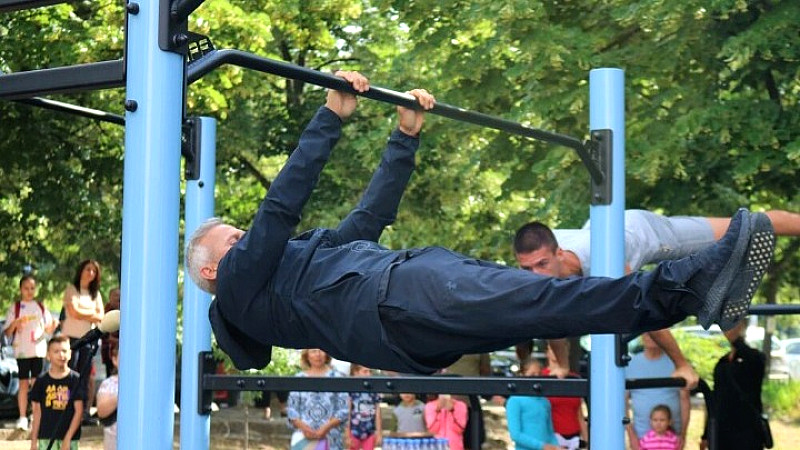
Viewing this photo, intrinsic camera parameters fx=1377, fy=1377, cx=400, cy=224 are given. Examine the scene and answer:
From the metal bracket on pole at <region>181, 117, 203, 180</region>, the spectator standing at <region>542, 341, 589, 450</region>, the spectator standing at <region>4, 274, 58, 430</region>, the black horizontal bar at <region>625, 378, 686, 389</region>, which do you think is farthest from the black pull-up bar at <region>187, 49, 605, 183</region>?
the spectator standing at <region>4, 274, 58, 430</region>

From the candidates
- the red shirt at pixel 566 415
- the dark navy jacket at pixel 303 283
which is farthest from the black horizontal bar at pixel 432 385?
the red shirt at pixel 566 415

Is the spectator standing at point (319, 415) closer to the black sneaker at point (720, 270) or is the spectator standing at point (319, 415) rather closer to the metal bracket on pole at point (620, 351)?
the metal bracket on pole at point (620, 351)

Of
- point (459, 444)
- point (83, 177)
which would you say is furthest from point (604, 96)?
point (83, 177)

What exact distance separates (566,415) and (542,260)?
299cm

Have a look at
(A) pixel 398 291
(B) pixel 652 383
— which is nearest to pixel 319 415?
(B) pixel 652 383

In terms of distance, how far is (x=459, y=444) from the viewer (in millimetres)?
9297

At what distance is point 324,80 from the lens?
14.2ft

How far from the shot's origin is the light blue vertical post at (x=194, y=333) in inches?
220

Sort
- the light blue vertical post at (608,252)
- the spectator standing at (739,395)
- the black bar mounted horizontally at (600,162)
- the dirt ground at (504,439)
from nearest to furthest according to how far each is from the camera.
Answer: the light blue vertical post at (608,252), the black bar mounted horizontally at (600,162), the spectator standing at (739,395), the dirt ground at (504,439)

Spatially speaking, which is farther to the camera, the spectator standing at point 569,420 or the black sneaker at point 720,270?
the spectator standing at point 569,420

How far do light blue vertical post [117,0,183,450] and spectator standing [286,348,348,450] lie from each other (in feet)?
16.8

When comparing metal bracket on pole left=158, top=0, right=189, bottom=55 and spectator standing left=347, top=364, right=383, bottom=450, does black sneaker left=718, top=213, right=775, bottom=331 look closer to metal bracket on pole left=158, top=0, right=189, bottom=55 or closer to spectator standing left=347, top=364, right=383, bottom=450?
metal bracket on pole left=158, top=0, right=189, bottom=55

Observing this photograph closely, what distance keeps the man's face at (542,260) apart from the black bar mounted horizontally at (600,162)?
1.41 feet

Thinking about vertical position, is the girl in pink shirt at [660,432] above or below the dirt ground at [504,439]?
above
